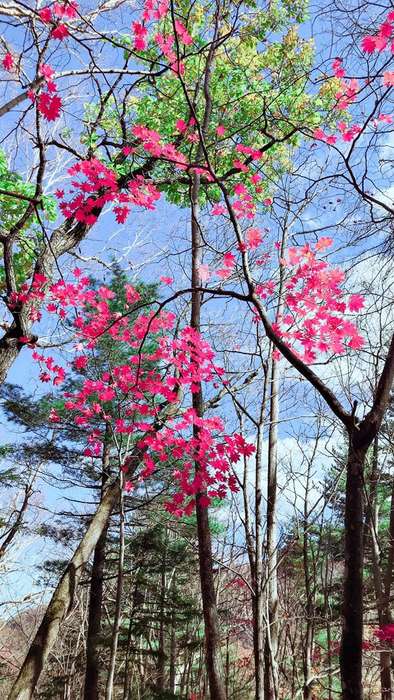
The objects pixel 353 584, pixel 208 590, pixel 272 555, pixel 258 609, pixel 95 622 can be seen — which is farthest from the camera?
pixel 95 622

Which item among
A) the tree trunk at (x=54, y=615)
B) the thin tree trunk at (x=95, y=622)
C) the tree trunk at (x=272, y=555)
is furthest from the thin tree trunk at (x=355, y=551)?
the thin tree trunk at (x=95, y=622)

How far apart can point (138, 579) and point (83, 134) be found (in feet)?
33.6

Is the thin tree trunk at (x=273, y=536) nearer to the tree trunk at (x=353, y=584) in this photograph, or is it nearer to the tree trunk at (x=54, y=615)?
Answer: the tree trunk at (x=54, y=615)

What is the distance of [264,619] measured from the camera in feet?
16.2

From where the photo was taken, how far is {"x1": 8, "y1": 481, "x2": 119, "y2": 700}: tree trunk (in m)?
5.15

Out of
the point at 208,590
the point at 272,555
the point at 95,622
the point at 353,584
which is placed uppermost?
the point at 272,555

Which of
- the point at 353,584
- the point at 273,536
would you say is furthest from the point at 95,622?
the point at 353,584

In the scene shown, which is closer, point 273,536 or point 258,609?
point 258,609

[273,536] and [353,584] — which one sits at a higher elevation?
[273,536]

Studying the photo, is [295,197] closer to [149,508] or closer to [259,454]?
[259,454]

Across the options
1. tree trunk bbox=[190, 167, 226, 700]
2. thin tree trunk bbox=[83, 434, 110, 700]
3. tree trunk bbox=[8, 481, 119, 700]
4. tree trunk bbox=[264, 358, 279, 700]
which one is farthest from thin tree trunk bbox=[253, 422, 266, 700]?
thin tree trunk bbox=[83, 434, 110, 700]

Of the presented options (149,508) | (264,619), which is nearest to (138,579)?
(149,508)

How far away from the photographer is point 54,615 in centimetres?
558

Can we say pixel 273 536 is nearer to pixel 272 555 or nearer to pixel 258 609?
pixel 272 555
